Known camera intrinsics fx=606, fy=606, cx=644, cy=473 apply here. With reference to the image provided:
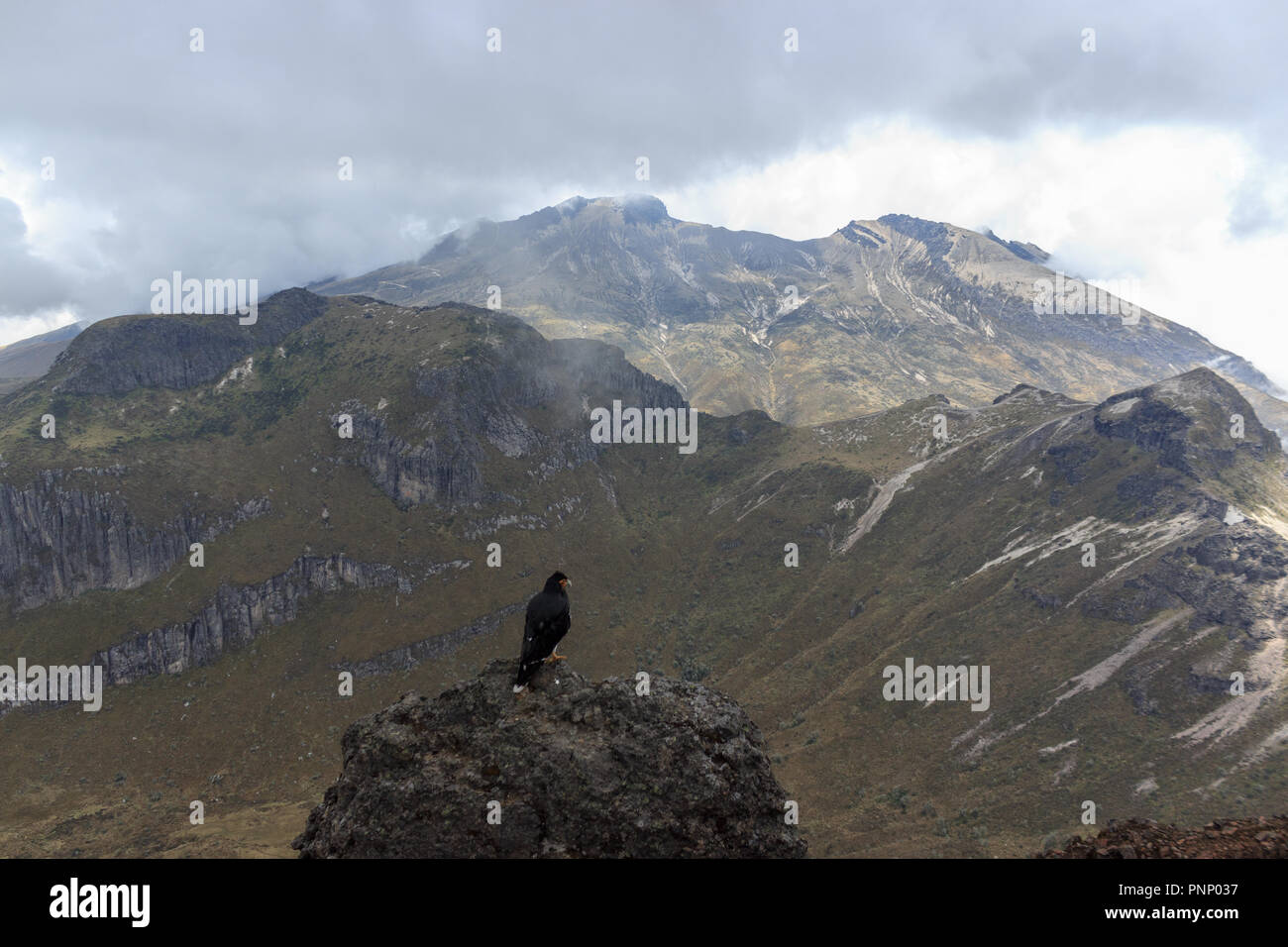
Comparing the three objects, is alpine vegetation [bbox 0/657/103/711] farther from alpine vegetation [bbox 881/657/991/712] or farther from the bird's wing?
alpine vegetation [bbox 881/657/991/712]

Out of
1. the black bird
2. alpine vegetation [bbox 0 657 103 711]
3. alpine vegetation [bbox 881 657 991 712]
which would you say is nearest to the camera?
the black bird

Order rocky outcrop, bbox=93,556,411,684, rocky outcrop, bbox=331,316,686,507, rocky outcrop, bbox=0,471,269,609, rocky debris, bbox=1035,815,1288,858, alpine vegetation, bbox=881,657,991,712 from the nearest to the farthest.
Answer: rocky debris, bbox=1035,815,1288,858 → alpine vegetation, bbox=881,657,991,712 → rocky outcrop, bbox=93,556,411,684 → rocky outcrop, bbox=0,471,269,609 → rocky outcrop, bbox=331,316,686,507

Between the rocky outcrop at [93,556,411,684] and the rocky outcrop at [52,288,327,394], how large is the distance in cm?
7632

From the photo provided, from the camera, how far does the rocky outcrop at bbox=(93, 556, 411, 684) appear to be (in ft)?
381

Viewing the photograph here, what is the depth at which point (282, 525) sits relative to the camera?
142 metres

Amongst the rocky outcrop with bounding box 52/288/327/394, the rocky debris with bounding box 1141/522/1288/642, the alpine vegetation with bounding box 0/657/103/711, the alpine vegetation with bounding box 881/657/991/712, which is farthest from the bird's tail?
the rocky outcrop with bounding box 52/288/327/394

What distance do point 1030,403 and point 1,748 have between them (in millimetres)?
243562

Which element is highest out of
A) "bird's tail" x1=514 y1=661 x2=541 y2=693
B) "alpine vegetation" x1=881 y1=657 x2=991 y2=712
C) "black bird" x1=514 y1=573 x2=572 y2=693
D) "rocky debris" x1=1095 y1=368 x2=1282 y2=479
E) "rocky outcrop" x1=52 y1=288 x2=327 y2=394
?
"rocky outcrop" x1=52 y1=288 x2=327 y2=394

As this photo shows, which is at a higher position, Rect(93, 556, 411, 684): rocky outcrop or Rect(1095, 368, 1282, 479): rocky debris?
Rect(1095, 368, 1282, 479): rocky debris

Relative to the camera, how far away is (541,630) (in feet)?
48.4

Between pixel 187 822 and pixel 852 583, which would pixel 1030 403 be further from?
pixel 187 822

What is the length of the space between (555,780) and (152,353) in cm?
20848

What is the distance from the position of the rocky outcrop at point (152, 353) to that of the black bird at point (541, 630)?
19675cm
